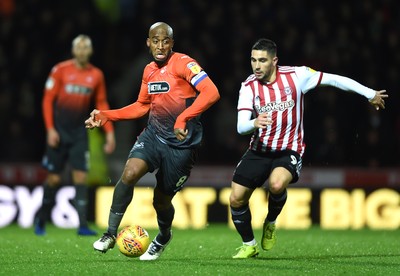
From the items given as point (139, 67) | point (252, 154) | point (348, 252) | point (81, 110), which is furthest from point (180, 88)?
point (139, 67)

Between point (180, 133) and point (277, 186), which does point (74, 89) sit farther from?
point (180, 133)

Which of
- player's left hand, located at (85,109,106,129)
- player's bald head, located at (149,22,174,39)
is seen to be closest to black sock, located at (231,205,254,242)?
player's left hand, located at (85,109,106,129)

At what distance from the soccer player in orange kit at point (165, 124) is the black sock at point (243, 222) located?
0.67 meters

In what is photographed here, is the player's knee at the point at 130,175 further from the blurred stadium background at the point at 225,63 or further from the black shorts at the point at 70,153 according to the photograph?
the blurred stadium background at the point at 225,63

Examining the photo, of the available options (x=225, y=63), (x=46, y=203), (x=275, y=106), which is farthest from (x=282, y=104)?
(x=225, y=63)

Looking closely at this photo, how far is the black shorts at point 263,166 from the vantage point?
8.69 meters

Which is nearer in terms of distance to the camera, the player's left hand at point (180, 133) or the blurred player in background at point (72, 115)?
the player's left hand at point (180, 133)

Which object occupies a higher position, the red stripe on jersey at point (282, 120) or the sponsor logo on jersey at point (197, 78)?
the sponsor logo on jersey at point (197, 78)

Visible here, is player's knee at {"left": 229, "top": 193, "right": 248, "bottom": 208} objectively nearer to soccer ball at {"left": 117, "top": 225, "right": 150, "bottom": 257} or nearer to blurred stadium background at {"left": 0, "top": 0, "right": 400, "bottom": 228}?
soccer ball at {"left": 117, "top": 225, "right": 150, "bottom": 257}

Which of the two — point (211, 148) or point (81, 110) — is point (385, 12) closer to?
point (211, 148)

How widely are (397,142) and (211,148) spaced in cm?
286

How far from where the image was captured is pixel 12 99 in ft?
50.4

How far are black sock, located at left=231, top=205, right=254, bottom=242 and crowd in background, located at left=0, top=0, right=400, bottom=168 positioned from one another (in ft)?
18.3

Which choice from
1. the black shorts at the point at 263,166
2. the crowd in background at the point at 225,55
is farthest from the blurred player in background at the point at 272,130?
the crowd in background at the point at 225,55
